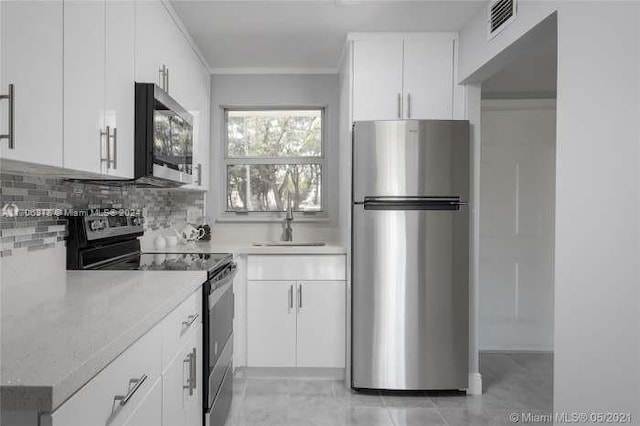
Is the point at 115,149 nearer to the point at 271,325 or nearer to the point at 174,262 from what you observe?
the point at 174,262

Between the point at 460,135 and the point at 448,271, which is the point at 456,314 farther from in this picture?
the point at 460,135

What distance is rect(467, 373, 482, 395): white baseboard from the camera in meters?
2.93

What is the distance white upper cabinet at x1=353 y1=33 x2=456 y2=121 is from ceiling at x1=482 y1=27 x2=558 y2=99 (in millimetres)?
486

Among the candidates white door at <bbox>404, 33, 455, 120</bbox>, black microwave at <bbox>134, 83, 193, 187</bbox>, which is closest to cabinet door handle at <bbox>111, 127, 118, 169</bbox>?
black microwave at <bbox>134, 83, 193, 187</bbox>

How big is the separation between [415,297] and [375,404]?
2.33 feet

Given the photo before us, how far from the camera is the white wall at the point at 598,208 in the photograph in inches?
55.6

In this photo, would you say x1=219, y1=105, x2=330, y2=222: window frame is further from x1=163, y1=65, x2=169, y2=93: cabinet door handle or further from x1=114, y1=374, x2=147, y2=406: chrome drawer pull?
Answer: x1=114, y1=374, x2=147, y2=406: chrome drawer pull

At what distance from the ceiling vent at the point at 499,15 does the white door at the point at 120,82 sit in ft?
5.87

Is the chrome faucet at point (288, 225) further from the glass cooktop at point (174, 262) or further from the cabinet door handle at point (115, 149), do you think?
the cabinet door handle at point (115, 149)

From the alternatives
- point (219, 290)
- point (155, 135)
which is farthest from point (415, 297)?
point (155, 135)

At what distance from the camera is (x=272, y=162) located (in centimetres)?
385

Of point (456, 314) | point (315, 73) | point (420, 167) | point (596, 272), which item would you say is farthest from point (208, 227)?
point (596, 272)

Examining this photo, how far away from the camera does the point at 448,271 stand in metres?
2.82

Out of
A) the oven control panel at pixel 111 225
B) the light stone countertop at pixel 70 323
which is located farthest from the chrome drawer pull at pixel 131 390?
the oven control panel at pixel 111 225
